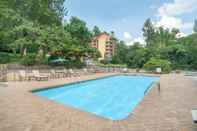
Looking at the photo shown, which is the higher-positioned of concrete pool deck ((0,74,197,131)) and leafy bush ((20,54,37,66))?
leafy bush ((20,54,37,66))

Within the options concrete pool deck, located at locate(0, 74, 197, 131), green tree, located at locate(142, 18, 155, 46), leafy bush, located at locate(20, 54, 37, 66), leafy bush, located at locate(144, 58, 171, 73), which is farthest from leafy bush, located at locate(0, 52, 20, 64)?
green tree, located at locate(142, 18, 155, 46)

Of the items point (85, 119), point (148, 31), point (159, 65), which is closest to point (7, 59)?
point (159, 65)

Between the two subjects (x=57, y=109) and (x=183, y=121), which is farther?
(x=57, y=109)

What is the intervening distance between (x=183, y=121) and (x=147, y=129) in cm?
98

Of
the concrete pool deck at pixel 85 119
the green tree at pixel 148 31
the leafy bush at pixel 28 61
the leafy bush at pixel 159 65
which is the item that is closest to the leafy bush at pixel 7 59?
the leafy bush at pixel 28 61

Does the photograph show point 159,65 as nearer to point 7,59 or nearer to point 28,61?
point 28,61

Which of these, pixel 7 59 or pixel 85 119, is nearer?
pixel 85 119

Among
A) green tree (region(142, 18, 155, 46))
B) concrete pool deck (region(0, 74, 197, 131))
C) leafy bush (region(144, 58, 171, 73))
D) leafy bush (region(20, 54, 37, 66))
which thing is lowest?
concrete pool deck (region(0, 74, 197, 131))

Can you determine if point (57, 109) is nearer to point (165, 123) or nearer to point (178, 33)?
point (165, 123)

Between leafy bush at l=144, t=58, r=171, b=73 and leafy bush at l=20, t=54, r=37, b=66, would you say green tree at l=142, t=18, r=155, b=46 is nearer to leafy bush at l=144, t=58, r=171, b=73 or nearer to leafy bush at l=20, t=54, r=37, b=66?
leafy bush at l=144, t=58, r=171, b=73

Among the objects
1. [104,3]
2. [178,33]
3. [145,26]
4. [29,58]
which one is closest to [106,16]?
[104,3]

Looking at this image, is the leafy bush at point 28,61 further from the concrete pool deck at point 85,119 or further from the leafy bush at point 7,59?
the concrete pool deck at point 85,119

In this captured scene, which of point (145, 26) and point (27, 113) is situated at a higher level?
point (145, 26)

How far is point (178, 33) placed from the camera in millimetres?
41531
